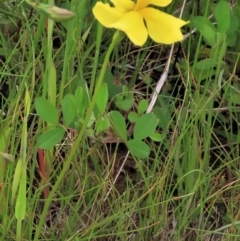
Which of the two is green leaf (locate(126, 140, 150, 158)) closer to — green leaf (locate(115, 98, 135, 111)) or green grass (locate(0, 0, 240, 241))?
green grass (locate(0, 0, 240, 241))

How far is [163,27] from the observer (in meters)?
0.77

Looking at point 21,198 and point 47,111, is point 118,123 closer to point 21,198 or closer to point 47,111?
point 47,111

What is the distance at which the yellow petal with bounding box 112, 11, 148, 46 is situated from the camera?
73 centimetres

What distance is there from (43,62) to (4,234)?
1.33 feet

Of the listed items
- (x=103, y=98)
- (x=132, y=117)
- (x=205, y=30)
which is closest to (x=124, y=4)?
(x=103, y=98)

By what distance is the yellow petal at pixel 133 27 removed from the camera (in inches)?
28.9

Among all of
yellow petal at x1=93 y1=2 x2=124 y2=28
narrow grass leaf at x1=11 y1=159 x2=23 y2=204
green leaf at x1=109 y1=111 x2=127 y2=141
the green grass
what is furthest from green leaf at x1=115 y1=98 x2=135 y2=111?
yellow petal at x1=93 y1=2 x2=124 y2=28

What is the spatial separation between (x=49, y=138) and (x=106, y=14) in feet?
1.11

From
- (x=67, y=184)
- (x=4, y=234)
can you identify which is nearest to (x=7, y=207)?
(x=4, y=234)

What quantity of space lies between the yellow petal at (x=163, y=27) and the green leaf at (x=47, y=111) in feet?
0.99

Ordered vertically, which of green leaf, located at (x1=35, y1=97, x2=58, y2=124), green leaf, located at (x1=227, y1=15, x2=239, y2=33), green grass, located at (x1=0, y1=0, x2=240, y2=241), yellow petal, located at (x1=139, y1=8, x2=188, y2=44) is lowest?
green grass, located at (x1=0, y1=0, x2=240, y2=241)

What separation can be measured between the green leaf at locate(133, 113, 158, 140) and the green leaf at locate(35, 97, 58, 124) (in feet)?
0.51

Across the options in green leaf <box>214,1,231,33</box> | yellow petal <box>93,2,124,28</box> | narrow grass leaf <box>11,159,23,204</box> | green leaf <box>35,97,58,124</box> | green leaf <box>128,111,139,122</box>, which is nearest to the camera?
yellow petal <box>93,2,124,28</box>

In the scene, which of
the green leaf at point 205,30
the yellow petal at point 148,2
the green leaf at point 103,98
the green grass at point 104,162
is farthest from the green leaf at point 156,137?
the yellow petal at point 148,2
